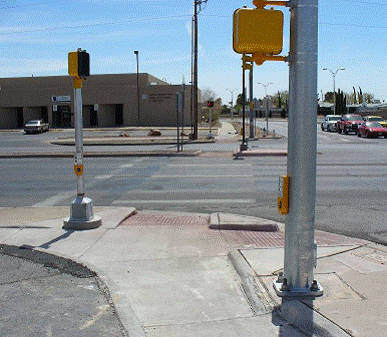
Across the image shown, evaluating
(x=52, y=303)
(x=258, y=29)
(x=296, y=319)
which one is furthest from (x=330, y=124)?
(x=52, y=303)

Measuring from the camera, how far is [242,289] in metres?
5.57

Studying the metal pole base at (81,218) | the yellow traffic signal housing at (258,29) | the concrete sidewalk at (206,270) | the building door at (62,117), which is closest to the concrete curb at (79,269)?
the concrete sidewalk at (206,270)

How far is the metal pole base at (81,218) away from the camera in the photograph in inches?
335

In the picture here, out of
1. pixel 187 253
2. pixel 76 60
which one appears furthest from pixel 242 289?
pixel 76 60

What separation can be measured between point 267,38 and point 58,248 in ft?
14.2

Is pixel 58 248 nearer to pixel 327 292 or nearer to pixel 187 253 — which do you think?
pixel 187 253

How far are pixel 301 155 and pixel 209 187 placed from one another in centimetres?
851

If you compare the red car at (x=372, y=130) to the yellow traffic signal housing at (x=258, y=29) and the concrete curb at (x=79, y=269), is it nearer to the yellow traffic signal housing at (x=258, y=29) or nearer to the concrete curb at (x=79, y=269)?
the concrete curb at (x=79, y=269)

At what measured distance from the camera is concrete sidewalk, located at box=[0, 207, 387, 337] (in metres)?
4.61

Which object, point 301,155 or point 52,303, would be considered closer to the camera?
point 301,155

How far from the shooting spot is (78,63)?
27.7 ft

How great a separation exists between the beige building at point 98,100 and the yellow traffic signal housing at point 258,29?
57.9 meters

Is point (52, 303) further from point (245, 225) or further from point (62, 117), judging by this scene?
point (62, 117)

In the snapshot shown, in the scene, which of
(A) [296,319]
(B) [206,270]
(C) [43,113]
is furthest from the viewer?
(C) [43,113]
